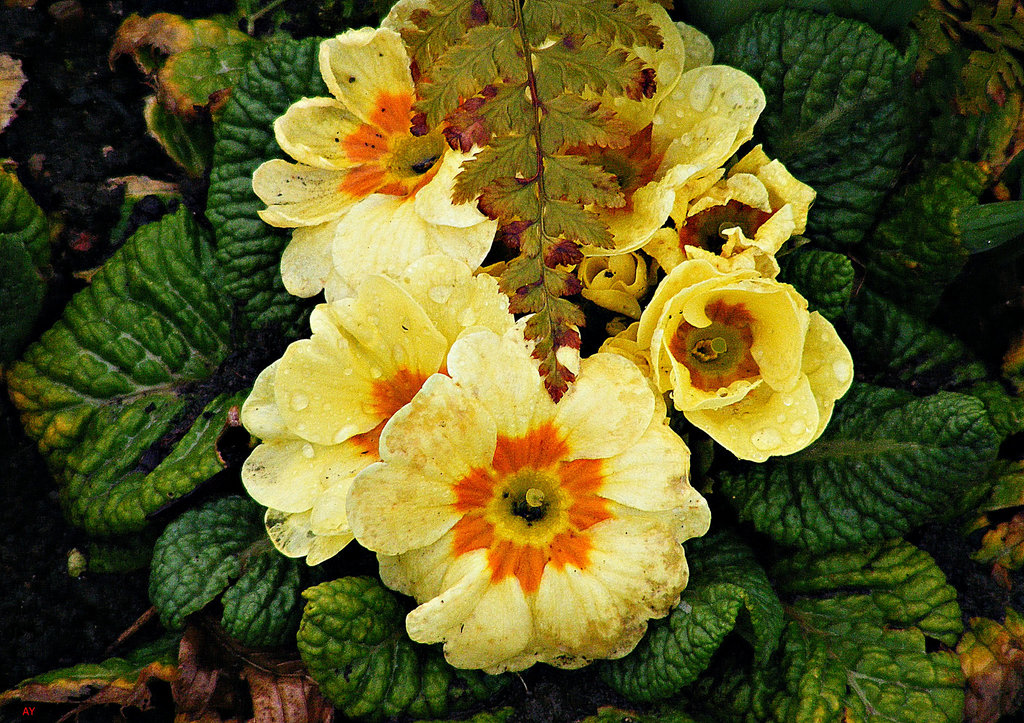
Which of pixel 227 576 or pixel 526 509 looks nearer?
pixel 526 509

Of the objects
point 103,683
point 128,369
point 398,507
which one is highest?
point 398,507

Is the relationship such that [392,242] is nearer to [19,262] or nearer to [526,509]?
[526,509]

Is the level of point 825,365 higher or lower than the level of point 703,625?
higher

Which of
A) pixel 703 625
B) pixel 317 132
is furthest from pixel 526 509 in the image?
pixel 317 132

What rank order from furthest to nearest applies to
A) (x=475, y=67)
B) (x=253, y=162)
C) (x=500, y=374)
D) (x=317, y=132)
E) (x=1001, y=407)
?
(x=253, y=162), (x=1001, y=407), (x=317, y=132), (x=500, y=374), (x=475, y=67)

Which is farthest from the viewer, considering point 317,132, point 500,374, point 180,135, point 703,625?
point 180,135

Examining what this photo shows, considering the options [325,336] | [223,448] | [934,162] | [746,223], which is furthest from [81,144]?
[934,162]

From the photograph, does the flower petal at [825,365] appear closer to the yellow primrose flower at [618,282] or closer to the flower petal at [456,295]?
the yellow primrose flower at [618,282]
